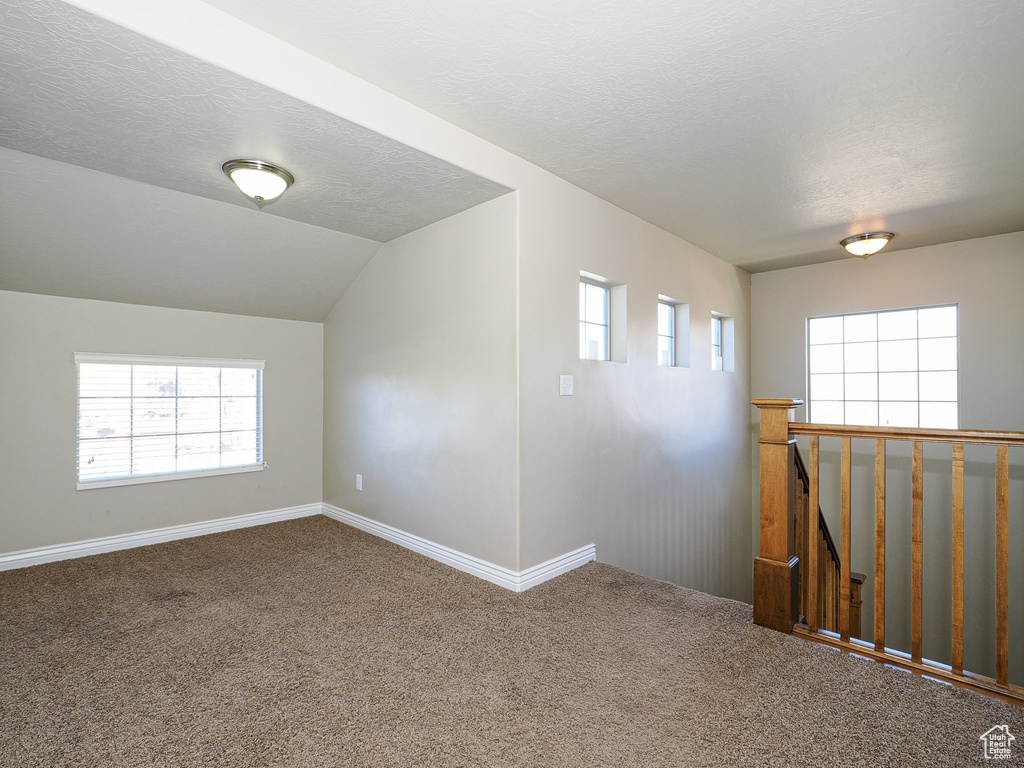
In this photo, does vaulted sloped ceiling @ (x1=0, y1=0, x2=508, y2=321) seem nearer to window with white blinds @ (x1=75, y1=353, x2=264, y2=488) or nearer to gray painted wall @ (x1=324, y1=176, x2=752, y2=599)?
gray painted wall @ (x1=324, y1=176, x2=752, y2=599)

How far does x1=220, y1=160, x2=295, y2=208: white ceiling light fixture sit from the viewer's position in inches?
97.9

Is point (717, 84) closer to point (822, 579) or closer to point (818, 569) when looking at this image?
point (818, 569)

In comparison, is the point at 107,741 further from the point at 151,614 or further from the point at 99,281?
the point at 99,281

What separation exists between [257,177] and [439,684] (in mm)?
2379

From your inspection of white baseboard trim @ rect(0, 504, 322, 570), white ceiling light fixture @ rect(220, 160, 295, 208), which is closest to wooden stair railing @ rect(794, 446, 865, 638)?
white ceiling light fixture @ rect(220, 160, 295, 208)

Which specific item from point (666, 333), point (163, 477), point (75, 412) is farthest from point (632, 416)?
point (75, 412)

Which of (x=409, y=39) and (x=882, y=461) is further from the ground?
(x=409, y=39)

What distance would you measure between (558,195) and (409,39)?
1353 mm

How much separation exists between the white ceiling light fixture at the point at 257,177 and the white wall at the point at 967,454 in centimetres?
476

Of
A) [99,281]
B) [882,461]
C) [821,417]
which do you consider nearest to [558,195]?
[882,461]

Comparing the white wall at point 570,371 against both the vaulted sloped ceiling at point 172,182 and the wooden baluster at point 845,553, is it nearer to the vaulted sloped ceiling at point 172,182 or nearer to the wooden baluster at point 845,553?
the vaulted sloped ceiling at point 172,182

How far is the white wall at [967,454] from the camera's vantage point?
4.04 meters

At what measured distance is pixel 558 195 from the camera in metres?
3.07

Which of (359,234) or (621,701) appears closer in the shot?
(621,701)
